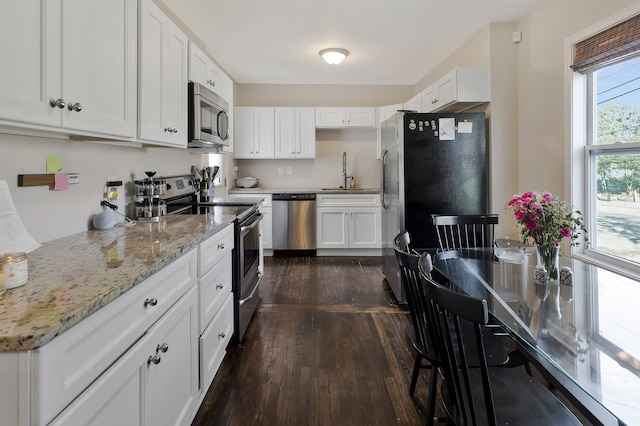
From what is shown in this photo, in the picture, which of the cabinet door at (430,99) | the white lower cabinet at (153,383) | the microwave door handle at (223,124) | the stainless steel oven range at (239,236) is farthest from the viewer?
the cabinet door at (430,99)

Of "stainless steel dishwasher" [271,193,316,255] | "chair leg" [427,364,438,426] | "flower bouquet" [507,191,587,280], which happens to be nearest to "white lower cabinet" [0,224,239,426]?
"chair leg" [427,364,438,426]

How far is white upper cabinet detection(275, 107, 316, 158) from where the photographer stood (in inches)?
197

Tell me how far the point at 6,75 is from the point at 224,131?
1969 mm

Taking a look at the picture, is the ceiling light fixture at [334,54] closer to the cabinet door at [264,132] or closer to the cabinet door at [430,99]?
the cabinet door at [430,99]

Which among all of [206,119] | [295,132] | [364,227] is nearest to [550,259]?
[206,119]

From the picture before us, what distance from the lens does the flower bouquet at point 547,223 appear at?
147cm

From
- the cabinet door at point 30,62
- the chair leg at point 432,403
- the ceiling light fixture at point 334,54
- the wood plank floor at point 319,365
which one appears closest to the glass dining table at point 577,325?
the chair leg at point 432,403

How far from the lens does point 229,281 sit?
7.17ft

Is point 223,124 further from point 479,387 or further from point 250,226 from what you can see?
point 479,387

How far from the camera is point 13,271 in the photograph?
91cm

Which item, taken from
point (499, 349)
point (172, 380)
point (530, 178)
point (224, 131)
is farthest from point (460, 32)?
point (172, 380)

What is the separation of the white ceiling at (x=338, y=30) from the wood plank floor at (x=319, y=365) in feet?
8.39

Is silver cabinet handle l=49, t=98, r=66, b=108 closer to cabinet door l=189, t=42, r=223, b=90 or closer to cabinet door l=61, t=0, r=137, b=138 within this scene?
cabinet door l=61, t=0, r=137, b=138

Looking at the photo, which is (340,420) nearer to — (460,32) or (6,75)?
(6,75)
